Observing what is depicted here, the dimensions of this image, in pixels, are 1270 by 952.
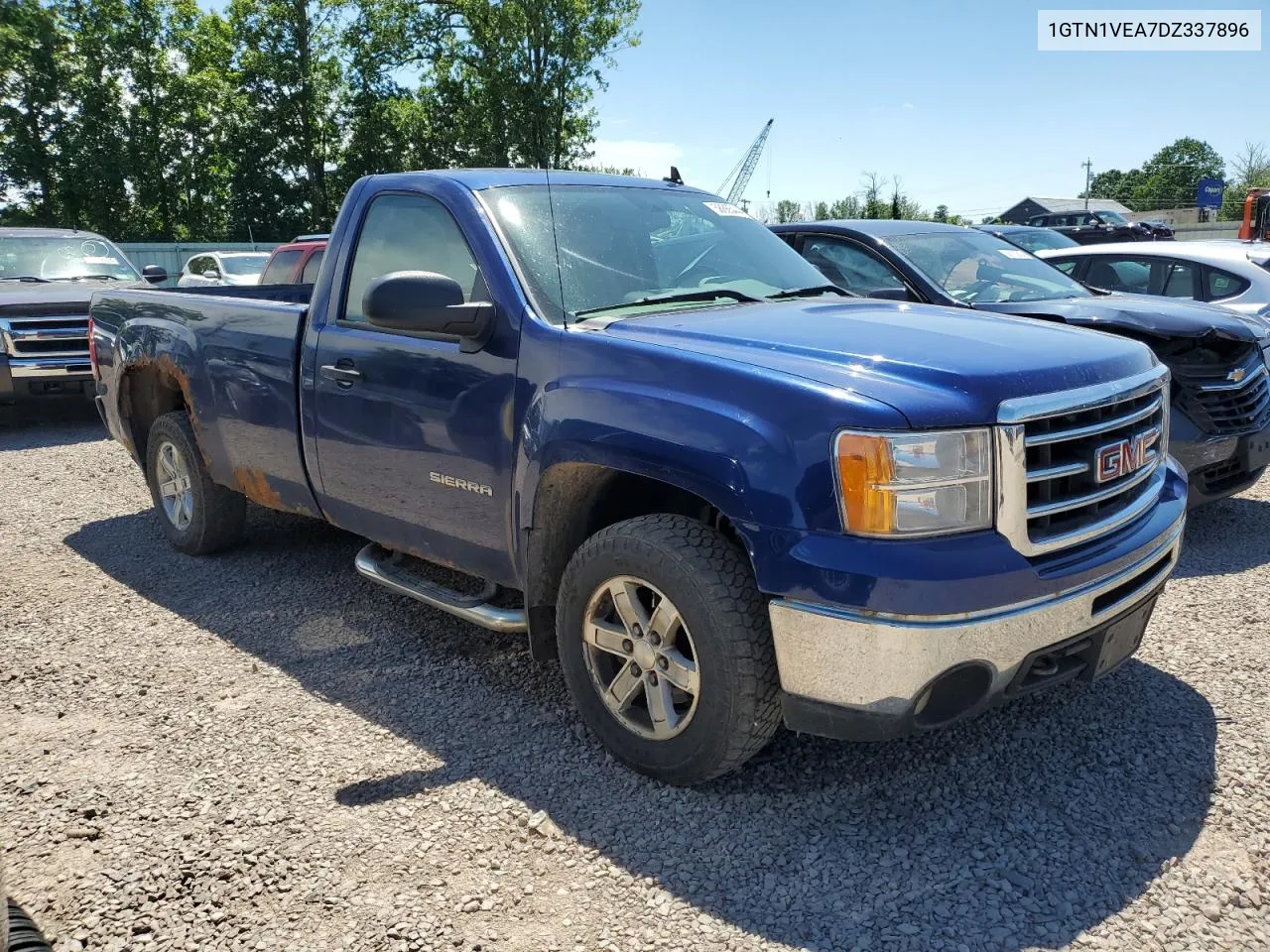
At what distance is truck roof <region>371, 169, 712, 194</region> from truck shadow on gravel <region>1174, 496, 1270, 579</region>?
339 cm

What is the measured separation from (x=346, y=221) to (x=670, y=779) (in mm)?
2695

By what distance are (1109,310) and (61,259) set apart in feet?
35.2

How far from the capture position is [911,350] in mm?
2812

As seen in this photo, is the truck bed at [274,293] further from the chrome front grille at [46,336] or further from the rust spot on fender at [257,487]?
the chrome front grille at [46,336]

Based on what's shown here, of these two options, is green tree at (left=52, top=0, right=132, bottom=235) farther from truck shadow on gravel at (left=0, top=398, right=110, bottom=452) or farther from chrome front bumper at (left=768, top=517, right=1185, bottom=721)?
chrome front bumper at (left=768, top=517, right=1185, bottom=721)

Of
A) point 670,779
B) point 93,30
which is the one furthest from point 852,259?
point 93,30

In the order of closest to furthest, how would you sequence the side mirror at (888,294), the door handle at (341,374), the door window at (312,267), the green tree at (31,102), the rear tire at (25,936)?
1. the rear tire at (25,936)
2. the door handle at (341,374)
3. the side mirror at (888,294)
4. the door window at (312,267)
5. the green tree at (31,102)

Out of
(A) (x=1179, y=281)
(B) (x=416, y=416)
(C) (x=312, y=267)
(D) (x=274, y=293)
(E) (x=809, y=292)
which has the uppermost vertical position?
(C) (x=312, y=267)

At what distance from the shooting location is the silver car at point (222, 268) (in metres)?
15.5

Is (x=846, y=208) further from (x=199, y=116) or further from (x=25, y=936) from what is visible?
(x=25, y=936)

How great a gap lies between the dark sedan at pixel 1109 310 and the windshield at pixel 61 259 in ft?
27.1

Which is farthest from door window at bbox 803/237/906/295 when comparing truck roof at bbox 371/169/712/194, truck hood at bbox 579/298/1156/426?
truck hood at bbox 579/298/1156/426

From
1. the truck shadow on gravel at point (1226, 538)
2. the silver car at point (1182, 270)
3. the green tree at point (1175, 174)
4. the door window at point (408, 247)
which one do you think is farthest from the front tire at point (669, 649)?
the green tree at point (1175, 174)

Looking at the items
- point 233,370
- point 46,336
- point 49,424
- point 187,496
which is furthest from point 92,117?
point 233,370
